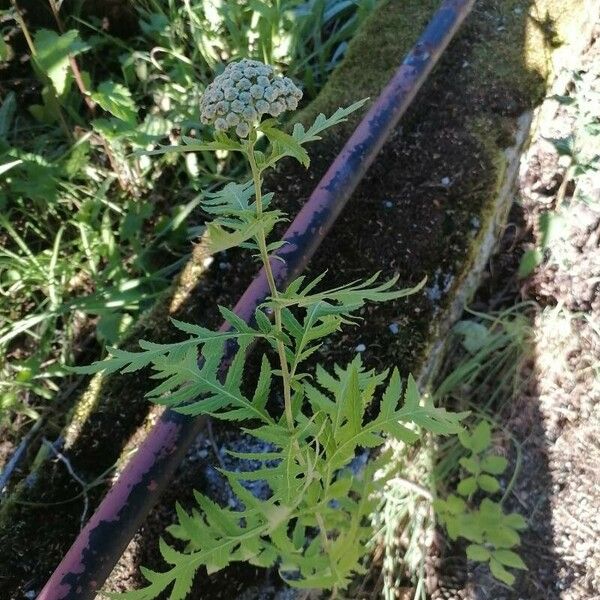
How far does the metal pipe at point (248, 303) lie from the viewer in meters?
1.25

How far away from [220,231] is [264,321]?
280 mm

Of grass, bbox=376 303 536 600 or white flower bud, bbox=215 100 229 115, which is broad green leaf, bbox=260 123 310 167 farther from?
grass, bbox=376 303 536 600

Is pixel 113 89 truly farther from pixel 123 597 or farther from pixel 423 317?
pixel 123 597

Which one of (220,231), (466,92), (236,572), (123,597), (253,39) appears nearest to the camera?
(220,231)

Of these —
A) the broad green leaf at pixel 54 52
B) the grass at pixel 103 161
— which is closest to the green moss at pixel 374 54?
the grass at pixel 103 161

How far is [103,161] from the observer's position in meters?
2.43

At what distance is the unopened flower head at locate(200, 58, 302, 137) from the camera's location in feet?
2.77

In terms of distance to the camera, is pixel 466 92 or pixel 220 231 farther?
pixel 466 92

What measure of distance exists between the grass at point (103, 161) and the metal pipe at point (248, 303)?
Result: 1.75 ft

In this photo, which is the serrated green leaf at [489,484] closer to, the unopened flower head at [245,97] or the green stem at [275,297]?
the green stem at [275,297]

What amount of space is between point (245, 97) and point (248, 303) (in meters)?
0.76

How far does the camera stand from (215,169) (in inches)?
92.3

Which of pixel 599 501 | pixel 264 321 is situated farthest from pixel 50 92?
pixel 599 501

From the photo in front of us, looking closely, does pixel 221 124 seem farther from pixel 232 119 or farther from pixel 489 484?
pixel 489 484
